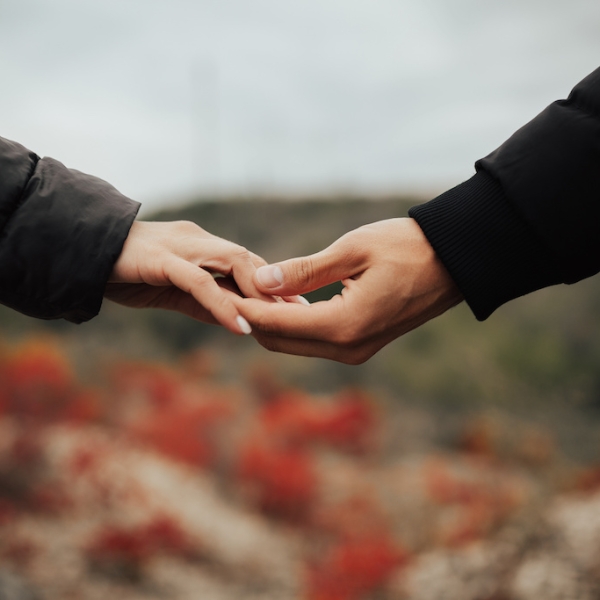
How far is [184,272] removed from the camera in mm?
1831

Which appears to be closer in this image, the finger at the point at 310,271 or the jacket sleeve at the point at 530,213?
the jacket sleeve at the point at 530,213

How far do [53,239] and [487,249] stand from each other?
131 centimetres

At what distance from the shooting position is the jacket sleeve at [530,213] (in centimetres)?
165

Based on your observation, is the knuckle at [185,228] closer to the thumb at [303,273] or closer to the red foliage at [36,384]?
the thumb at [303,273]

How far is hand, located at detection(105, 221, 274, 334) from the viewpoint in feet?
5.99

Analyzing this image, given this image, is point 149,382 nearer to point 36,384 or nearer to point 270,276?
point 36,384

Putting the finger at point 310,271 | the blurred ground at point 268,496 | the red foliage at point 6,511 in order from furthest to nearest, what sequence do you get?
the red foliage at point 6,511 → the blurred ground at point 268,496 → the finger at point 310,271

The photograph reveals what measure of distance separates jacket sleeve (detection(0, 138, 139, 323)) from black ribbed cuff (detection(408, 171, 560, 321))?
101 cm

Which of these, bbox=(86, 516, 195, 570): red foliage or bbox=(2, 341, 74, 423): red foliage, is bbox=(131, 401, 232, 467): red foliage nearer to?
bbox=(2, 341, 74, 423): red foliage

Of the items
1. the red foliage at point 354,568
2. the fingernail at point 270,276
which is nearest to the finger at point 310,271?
the fingernail at point 270,276

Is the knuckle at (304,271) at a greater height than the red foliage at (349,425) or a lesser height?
greater

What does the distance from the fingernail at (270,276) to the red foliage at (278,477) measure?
7.55 metres

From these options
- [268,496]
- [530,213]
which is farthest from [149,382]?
[530,213]

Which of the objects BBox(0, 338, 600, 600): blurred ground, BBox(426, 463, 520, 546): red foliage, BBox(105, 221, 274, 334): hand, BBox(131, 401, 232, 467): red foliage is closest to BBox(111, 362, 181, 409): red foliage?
BBox(0, 338, 600, 600): blurred ground
